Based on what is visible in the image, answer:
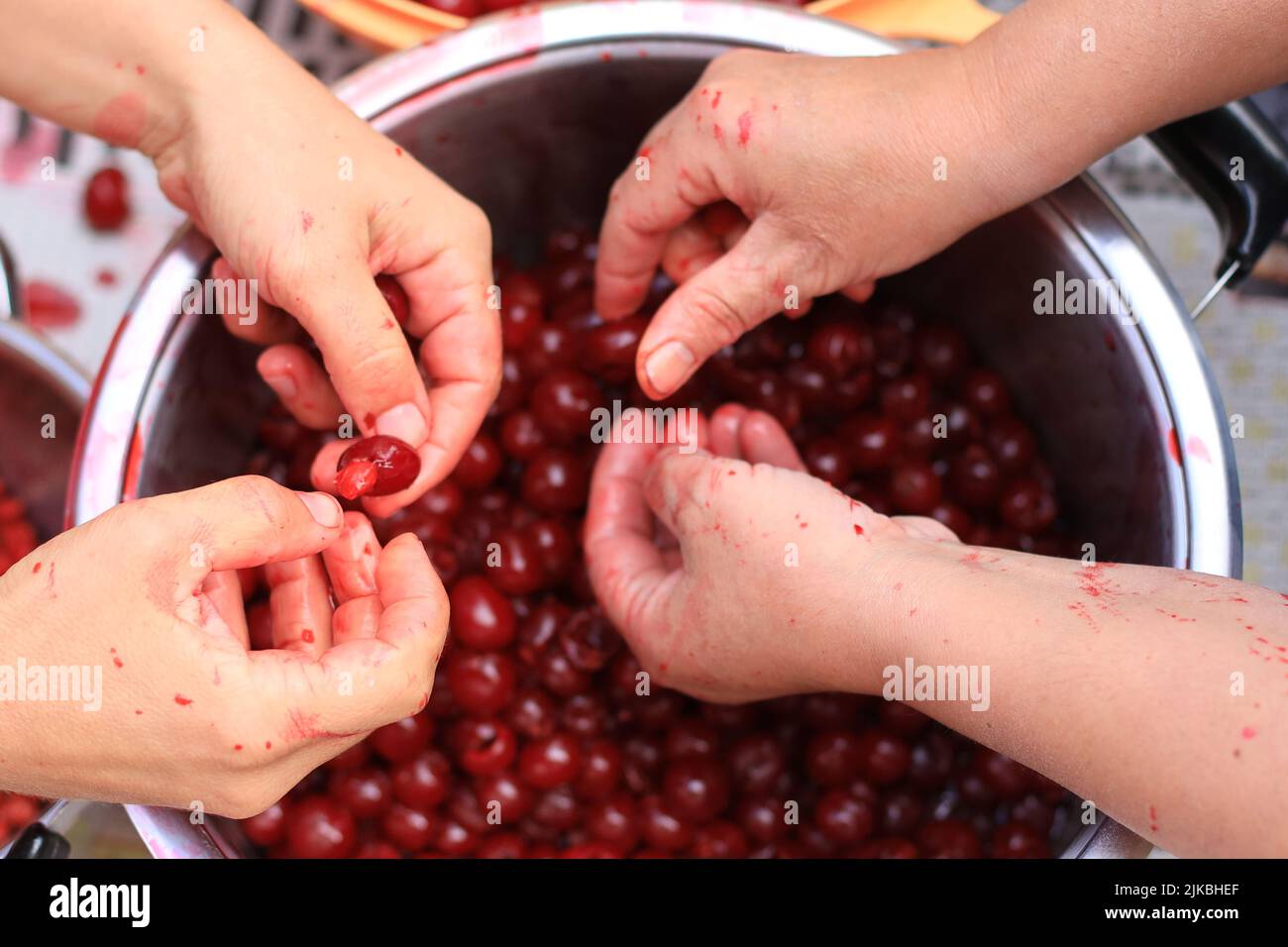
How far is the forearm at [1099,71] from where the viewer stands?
0.84 m

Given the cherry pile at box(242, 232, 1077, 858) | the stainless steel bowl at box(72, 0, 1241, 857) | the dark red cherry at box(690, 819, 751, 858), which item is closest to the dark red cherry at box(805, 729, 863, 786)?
the cherry pile at box(242, 232, 1077, 858)

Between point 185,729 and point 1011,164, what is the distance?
0.82 metres

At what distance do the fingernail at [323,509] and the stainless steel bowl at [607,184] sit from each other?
0.20 m

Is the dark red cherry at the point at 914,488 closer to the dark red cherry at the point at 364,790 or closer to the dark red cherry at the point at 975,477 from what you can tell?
the dark red cherry at the point at 975,477

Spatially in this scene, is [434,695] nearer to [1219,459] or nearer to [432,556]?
[432,556]

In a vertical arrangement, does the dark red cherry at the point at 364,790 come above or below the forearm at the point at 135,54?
below

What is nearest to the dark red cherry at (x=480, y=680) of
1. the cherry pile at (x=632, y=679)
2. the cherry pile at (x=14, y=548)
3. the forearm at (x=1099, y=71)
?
the cherry pile at (x=632, y=679)

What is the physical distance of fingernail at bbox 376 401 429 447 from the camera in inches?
35.3

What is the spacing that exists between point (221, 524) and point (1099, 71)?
2.64ft

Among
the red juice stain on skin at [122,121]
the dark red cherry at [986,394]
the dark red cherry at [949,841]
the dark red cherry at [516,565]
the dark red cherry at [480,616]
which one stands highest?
the red juice stain on skin at [122,121]

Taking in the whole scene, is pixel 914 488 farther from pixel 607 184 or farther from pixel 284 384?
pixel 284 384

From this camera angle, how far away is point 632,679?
1045mm

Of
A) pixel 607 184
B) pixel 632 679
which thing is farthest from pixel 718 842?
pixel 607 184

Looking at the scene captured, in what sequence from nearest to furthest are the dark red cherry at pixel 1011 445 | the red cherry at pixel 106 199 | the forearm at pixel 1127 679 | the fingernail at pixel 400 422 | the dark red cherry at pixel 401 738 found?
the forearm at pixel 1127 679 → the fingernail at pixel 400 422 → the dark red cherry at pixel 401 738 → the dark red cherry at pixel 1011 445 → the red cherry at pixel 106 199
